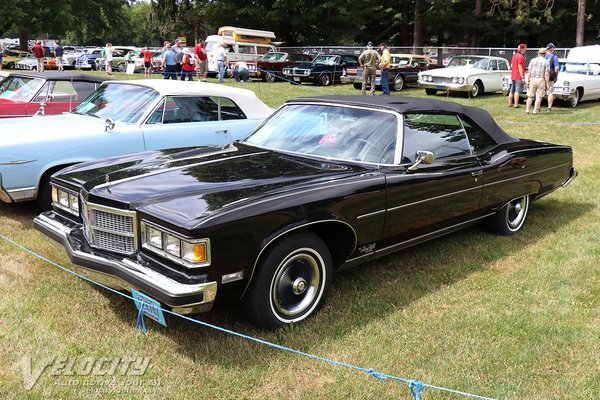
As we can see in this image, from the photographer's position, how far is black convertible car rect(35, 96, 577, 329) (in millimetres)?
3236

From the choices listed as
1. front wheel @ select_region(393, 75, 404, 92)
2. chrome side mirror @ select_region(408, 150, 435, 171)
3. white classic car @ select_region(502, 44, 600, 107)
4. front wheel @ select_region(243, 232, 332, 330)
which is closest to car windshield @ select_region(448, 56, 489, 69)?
white classic car @ select_region(502, 44, 600, 107)

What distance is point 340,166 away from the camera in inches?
167

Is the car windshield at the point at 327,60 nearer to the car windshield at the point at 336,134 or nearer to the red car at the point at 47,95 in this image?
the red car at the point at 47,95

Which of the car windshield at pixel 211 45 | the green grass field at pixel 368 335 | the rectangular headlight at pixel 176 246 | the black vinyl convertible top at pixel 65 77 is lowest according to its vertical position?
the green grass field at pixel 368 335

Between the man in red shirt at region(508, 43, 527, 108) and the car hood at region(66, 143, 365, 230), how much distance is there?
507 inches

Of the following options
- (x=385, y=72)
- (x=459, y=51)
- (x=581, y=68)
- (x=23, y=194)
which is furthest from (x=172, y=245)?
(x=459, y=51)

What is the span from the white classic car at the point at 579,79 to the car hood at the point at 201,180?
47.3 ft

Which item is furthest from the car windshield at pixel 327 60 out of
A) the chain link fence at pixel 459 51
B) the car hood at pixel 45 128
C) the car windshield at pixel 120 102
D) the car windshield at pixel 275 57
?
the car hood at pixel 45 128

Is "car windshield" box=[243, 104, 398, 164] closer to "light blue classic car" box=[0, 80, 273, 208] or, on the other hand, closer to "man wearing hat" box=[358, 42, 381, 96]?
"light blue classic car" box=[0, 80, 273, 208]

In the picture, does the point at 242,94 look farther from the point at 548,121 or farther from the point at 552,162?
the point at 548,121

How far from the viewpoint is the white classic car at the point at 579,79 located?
16219mm

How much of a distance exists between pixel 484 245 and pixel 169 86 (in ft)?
13.7

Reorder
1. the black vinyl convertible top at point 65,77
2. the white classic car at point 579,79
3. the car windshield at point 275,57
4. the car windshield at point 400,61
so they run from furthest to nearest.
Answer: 1. the car windshield at point 275,57
2. the car windshield at point 400,61
3. the white classic car at point 579,79
4. the black vinyl convertible top at point 65,77

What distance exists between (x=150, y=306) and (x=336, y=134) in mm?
2161
